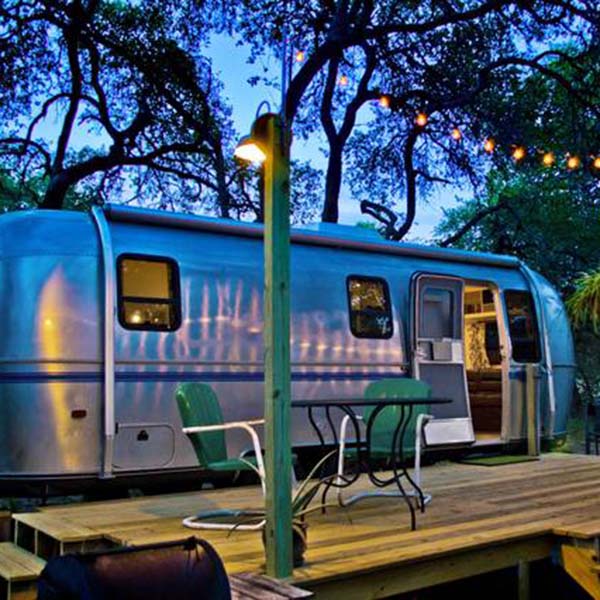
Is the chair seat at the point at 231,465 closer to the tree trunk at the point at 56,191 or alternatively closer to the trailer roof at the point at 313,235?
the trailer roof at the point at 313,235

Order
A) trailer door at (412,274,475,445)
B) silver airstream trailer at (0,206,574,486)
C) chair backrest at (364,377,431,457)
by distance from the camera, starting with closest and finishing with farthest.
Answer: chair backrest at (364,377,431,457), silver airstream trailer at (0,206,574,486), trailer door at (412,274,475,445)

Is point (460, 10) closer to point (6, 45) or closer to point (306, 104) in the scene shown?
point (306, 104)

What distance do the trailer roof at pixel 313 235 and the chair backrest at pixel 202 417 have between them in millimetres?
1733

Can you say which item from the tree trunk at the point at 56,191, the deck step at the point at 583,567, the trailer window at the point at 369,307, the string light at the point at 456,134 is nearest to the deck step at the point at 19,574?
the deck step at the point at 583,567

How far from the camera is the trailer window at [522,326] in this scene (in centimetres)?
826

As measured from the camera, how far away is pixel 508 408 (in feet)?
26.4

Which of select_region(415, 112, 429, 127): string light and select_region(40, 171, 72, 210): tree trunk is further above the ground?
select_region(415, 112, 429, 127): string light

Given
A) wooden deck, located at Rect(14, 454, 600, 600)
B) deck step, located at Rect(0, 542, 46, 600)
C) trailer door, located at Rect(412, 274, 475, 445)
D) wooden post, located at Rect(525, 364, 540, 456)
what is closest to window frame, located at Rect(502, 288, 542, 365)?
wooden post, located at Rect(525, 364, 540, 456)

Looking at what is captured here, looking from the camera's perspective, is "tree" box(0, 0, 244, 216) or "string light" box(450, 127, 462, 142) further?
"string light" box(450, 127, 462, 142)

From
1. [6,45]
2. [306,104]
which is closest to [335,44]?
[306,104]

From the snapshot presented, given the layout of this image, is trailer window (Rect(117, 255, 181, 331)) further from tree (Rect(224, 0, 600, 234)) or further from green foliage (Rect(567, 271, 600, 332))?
green foliage (Rect(567, 271, 600, 332))

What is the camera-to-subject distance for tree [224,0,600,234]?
38.9 ft

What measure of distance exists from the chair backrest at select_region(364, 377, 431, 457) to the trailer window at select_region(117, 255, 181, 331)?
162 cm

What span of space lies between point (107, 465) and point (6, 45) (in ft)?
26.5
